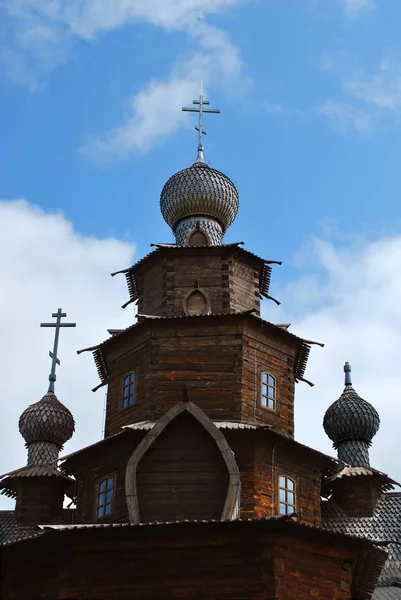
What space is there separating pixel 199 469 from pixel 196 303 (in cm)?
409

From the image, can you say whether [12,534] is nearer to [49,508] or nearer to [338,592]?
[49,508]

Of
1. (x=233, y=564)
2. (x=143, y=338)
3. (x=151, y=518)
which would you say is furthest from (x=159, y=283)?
(x=233, y=564)

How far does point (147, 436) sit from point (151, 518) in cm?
142

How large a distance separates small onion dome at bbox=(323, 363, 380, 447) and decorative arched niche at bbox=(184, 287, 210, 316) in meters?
5.62

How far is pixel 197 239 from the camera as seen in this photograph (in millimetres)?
21828

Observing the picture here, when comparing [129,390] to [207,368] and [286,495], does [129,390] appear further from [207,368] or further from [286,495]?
[286,495]

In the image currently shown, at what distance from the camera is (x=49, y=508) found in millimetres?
20656

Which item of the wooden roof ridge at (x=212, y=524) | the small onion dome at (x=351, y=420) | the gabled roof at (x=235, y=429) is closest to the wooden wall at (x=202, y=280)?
the gabled roof at (x=235, y=429)

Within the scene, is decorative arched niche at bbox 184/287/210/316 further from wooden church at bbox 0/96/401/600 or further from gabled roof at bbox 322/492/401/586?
gabled roof at bbox 322/492/401/586

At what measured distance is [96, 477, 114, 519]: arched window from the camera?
17594 millimetres

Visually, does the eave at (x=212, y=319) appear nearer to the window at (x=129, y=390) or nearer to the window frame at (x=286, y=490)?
the window at (x=129, y=390)

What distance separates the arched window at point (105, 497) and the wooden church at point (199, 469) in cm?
3

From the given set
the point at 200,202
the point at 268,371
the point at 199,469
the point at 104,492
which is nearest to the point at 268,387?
the point at 268,371

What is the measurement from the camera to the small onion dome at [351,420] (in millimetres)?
23328
